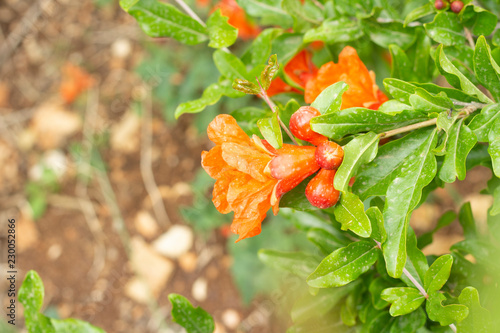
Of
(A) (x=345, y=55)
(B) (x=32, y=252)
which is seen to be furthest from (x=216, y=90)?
(B) (x=32, y=252)

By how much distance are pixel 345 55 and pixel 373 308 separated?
54cm

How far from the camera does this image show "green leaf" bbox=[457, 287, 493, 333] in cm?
75

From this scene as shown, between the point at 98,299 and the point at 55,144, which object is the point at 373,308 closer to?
the point at 98,299

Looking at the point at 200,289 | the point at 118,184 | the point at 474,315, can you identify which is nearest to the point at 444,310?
the point at 474,315

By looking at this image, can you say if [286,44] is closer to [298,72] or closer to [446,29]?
[298,72]

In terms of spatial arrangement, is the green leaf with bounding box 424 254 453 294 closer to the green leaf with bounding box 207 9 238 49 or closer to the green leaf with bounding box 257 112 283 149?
the green leaf with bounding box 257 112 283 149

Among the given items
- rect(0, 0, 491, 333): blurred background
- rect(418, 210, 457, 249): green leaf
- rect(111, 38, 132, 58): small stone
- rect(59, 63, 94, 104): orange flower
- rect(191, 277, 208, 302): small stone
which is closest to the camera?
rect(418, 210, 457, 249): green leaf

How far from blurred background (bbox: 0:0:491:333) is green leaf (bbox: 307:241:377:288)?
1.18 m

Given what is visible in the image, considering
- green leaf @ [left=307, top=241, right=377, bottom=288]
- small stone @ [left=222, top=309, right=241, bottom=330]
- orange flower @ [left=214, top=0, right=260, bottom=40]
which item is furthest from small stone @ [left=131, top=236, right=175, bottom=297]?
green leaf @ [left=307, top=241, right=377, bottom=288]

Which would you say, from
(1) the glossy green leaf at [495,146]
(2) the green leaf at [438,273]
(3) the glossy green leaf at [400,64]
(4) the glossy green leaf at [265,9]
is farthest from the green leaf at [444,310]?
(4) the glossy green leaf at [265,9]

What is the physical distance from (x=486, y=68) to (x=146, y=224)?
83.9 inches

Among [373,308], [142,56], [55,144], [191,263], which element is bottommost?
[191,263]

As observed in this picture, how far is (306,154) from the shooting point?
0.75 metres

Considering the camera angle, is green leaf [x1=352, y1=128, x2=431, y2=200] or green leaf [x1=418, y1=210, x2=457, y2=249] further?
green leaf [x1=418, y1=210, x2=457, y2=249]
